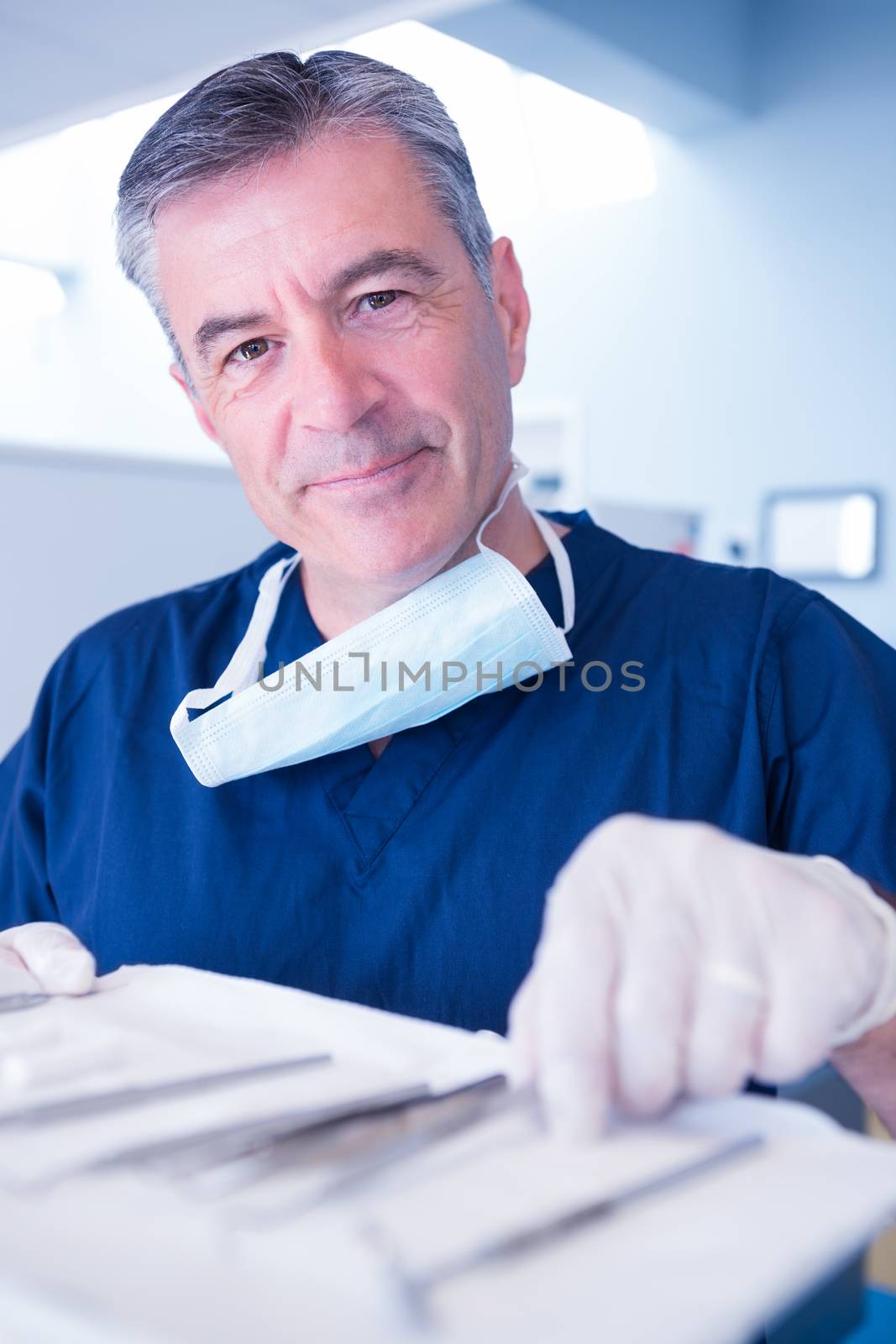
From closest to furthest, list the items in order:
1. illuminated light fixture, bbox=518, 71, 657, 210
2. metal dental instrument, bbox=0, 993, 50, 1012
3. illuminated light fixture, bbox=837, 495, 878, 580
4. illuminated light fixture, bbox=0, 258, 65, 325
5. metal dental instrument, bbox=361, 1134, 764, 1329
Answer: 1. metal dental instrument, bbox=361, 1134, 764, 1329
2. metal dental instrument, bbox=0, 993, 50, 1012
3. illuminated light fixture, bbox=837, 495, 878, 580
4. illuminated light fixture, bbox=518, 71, 657, 210
5. illuminated light fixture, bbox=0, 258, 65, 325

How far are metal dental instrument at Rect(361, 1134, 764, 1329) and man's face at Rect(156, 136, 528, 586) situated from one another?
0.55m

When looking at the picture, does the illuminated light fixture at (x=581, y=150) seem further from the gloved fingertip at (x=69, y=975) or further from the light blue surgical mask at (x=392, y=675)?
the gloved fingertip at (x=69, y=975)

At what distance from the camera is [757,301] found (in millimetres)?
4762

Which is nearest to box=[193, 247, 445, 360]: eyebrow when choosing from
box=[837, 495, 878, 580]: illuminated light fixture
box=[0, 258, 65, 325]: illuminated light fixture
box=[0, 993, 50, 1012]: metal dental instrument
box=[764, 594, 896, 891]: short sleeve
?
box=[764, 594, 896, 891]: short sleeve

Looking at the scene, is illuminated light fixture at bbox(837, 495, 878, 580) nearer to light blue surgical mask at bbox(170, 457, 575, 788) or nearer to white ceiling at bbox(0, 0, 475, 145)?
white ceiling at bbox(0, 0, 475, 145)

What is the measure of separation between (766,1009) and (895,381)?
4359 millimetres

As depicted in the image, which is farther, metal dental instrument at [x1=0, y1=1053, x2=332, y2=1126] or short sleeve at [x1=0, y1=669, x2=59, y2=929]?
short sleeve at [x1=0, y1=669, x2=59, y2=929]

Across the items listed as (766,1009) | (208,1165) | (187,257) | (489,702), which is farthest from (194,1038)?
(187,257)

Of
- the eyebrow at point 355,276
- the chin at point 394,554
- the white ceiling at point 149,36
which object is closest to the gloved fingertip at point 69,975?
the chin at point 394,554

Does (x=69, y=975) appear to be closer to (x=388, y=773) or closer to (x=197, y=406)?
(x=388, y=773)

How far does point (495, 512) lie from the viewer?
0.94m

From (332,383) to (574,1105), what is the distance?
56 centimetres

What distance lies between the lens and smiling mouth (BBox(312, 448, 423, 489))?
896 mm

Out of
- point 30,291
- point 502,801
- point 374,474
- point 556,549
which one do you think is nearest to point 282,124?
point 374,474
